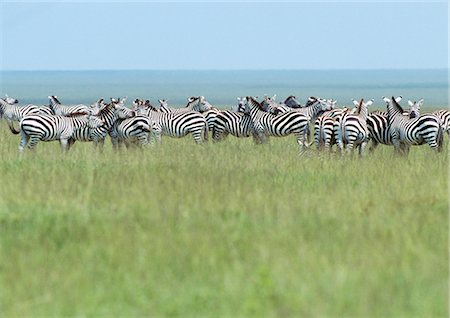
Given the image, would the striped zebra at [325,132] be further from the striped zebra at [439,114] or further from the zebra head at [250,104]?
the zebra head at [250,104]

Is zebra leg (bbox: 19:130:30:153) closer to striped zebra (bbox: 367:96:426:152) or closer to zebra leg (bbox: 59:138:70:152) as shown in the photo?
zebra leg (bbox: 59:138:70:152)

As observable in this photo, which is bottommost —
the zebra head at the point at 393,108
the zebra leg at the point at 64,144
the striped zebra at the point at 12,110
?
the striped zebra at the point at 12,110

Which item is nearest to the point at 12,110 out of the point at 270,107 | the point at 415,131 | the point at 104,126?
the point at 270,107

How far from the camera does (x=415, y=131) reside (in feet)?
55.2

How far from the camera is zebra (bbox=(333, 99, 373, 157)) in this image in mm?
16656

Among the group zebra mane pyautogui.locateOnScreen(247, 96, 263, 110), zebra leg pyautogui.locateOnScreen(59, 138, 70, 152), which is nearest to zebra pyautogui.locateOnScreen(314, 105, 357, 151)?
zebra mane pyautogui.locateOnScreen(247, 96, 263, 110)

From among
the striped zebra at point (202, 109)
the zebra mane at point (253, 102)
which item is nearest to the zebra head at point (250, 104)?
the zebra mane at point (253, 102)

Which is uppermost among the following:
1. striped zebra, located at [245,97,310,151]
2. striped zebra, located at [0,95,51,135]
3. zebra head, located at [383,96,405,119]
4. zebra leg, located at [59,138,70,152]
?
zebra head, located at [383,96,405,119]

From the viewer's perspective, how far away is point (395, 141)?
17.3m

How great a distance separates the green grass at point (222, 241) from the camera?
6543 mm

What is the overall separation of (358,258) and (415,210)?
7.53ft

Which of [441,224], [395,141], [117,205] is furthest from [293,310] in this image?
[395,141]

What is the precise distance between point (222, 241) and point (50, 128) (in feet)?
32.4

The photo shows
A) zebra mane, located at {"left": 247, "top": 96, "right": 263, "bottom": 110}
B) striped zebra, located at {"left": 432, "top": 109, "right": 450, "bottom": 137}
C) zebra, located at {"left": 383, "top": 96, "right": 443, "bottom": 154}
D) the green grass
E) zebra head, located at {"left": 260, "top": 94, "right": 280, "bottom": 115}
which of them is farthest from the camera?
zebra head, located at {"left": 260, "top": 94, "right": 280, "bottom": 115}
